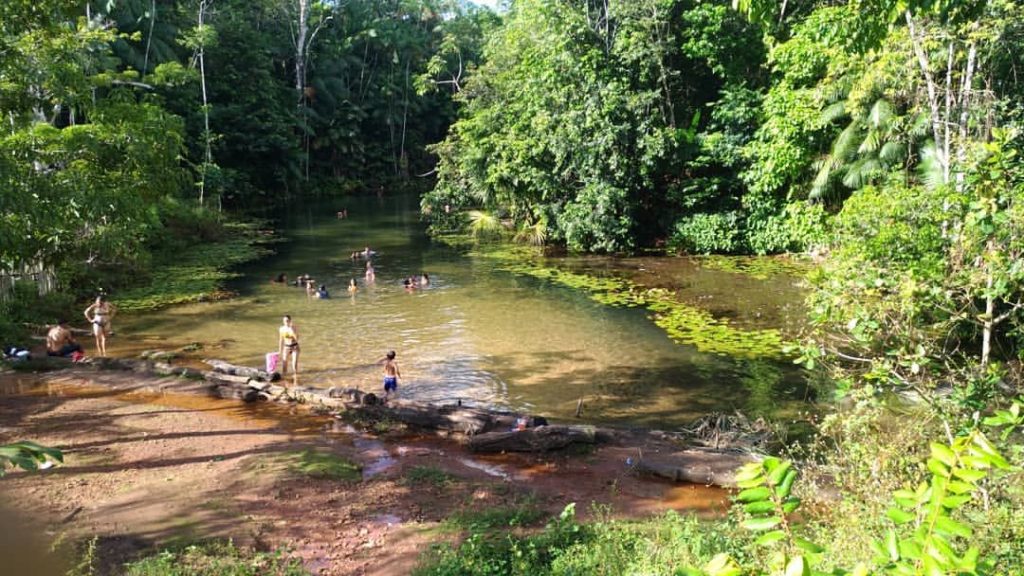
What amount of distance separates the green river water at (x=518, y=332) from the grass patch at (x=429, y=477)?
3.23m

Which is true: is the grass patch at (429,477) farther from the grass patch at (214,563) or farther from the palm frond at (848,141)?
the palm frond at (848,141)

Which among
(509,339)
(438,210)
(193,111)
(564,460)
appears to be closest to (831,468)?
(564,460)

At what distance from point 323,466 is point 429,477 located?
1377 mm

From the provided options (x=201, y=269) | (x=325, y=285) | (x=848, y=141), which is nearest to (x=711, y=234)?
(x=848, y=141)

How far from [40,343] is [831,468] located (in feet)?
49.2

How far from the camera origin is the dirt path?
664 centimetres

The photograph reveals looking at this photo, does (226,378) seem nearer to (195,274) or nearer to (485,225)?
(195,274)

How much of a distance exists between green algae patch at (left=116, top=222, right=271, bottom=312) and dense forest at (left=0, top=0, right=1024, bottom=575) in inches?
30.3

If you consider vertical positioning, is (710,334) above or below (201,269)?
below

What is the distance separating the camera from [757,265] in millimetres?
21766

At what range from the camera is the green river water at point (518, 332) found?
39.2ft

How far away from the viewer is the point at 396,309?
18.0m

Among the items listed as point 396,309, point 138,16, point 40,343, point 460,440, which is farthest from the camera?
point 138,16

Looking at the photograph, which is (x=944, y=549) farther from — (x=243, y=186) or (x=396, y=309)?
(x=243, y=186)
